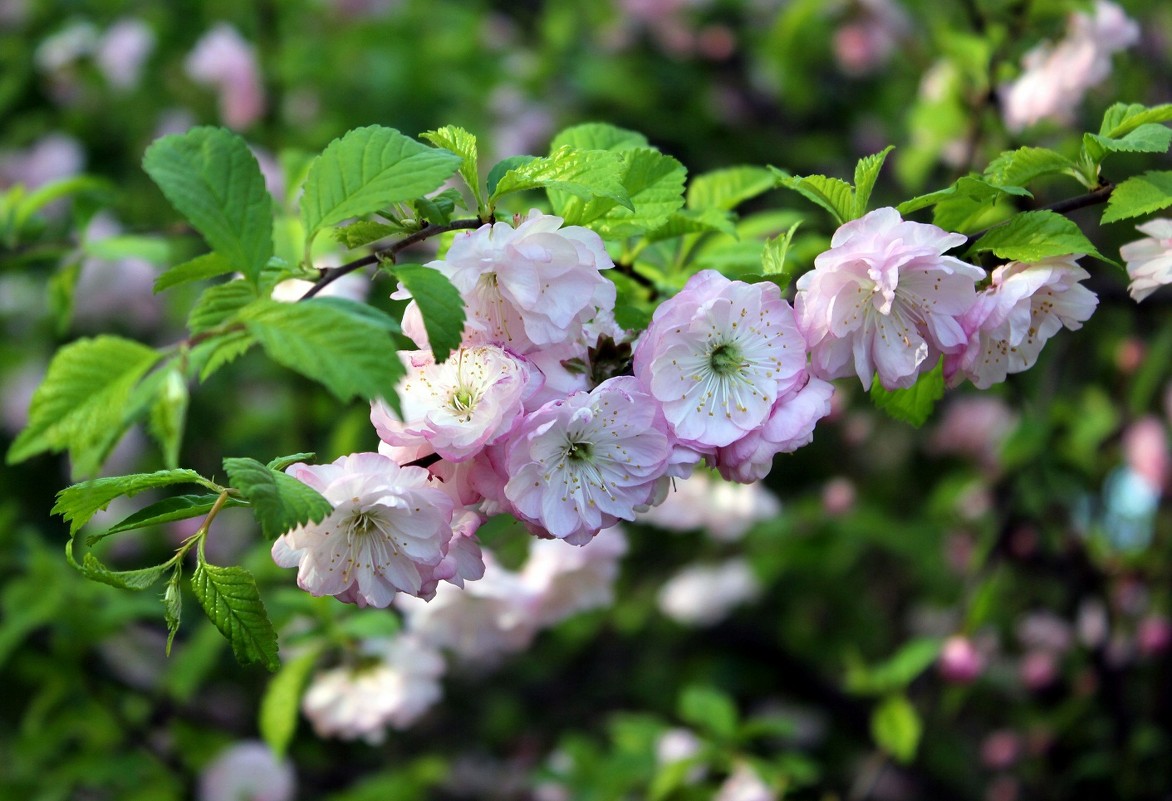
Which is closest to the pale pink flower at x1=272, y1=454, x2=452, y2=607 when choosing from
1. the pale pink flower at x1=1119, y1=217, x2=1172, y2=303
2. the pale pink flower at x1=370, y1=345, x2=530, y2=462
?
the pale pink flower at x1=370, y1=345, x2=530, y2=462

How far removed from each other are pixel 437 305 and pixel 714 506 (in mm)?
1549

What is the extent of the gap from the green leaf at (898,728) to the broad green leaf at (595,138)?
3.97 ft

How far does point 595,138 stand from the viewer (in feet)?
3.70

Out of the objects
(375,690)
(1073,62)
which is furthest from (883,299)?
(1073,62)

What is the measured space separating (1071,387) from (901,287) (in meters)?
2.42

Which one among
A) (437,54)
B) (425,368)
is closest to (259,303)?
(425,368)

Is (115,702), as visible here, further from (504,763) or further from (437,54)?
(437,54)

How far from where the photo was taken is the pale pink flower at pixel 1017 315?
2.94 feet

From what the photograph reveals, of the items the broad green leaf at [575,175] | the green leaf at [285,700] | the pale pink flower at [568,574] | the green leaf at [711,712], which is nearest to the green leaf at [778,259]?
the broad green leaf at [575,175]

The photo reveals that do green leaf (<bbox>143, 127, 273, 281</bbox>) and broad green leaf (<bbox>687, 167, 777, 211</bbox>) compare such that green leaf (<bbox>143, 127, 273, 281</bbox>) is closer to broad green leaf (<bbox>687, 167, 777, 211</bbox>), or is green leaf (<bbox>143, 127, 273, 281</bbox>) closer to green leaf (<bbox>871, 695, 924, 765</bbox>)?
broad green leaf (<bbox>687, 167, 777, 211</bbox>)

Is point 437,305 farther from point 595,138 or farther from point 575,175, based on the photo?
point 595,138

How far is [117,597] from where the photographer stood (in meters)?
2.08

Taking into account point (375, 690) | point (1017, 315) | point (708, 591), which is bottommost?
point (708, 591)

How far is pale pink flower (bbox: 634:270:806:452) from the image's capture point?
0.89 metres
